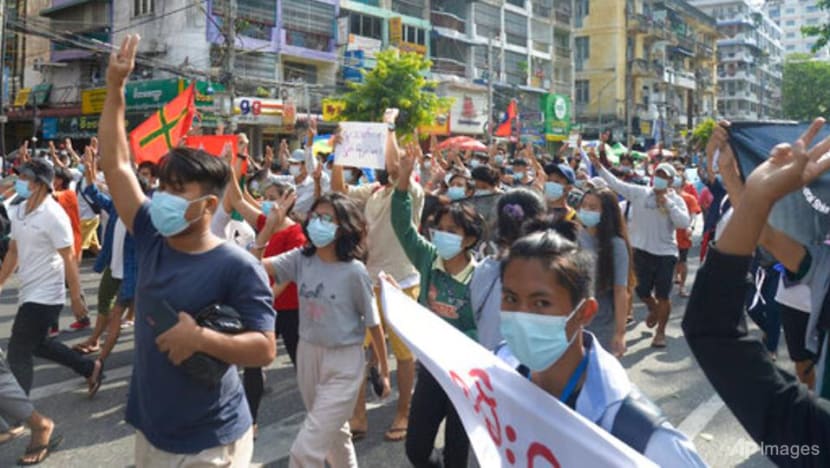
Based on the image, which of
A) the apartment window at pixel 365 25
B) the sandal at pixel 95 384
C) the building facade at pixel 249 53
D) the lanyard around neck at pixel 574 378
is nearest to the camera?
the lanyard around neck at pixel 574 378

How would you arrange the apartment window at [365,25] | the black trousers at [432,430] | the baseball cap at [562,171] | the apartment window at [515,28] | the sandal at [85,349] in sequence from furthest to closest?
the apartment window at [515,28] < the apartment window at [365,25] < the sandal at [85,349] < the baseball cap at [562,171] < the black trousers at [432,430]

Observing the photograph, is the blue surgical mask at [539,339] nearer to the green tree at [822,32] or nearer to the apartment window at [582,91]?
the green tree at [822,32]

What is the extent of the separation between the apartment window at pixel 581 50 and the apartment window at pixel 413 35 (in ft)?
69.5

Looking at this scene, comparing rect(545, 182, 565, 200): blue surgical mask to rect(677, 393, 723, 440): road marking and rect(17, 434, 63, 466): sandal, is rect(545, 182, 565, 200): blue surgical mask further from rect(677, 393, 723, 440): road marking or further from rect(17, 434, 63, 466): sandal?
rect(17, 434, 63, 466): sandal

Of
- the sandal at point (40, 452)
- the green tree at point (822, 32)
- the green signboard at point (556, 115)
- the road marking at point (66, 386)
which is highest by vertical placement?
the green signboard at point (556, 115)

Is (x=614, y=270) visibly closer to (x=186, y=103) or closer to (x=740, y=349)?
(x=740, y=349)

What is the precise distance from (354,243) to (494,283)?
0.83 metres

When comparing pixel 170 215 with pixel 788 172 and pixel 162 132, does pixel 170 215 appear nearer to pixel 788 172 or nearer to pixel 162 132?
pixel 788 172

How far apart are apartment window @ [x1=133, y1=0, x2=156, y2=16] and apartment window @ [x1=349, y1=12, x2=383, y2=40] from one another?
8.26 m

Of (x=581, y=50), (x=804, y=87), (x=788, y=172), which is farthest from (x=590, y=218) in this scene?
(x=804, y=87)

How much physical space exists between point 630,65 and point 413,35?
23727mm

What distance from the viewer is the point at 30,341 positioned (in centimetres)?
482

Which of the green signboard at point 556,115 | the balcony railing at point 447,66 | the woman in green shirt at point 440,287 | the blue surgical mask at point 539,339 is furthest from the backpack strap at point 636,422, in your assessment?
the green signboard at point 556,115

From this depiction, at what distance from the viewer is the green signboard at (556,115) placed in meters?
44.8
